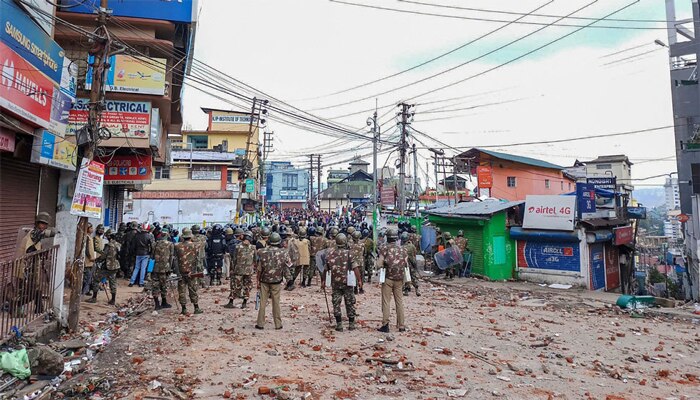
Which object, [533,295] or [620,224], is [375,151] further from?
[620,224]

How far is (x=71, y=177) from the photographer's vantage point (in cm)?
1265

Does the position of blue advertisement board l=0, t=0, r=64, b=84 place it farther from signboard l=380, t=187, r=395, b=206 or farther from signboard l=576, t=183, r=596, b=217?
signboard l=576, t=183, r=596, b=217

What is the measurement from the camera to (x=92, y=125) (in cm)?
758

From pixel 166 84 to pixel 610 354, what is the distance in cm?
1606

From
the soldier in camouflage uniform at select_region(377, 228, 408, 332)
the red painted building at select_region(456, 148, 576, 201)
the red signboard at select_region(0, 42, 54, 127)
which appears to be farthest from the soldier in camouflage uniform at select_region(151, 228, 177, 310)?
the red painted building at select_region(456, 148, 576, 201)

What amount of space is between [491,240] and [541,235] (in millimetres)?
1959

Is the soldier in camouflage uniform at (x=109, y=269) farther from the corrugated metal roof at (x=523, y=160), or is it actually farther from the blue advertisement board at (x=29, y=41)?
the corrugated metal roof at (x=523, y=160)

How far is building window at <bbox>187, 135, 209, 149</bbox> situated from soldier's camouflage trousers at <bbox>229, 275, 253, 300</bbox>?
126 ft

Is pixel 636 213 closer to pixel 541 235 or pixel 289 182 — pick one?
pixel 541 235

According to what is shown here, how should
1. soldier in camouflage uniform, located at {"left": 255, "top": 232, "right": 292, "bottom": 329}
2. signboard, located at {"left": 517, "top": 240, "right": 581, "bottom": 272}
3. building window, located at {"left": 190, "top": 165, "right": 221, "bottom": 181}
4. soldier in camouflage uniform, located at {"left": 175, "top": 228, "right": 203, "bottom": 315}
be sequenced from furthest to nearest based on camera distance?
building window, located at {"left": 190, "top": 165, "right": 221, "bottom": 181}
signboard, located at {"left": 517, "top": 240, "right": 581, "bottom": 272}
soldier in camouflage uniform, located at {"left": 175, "top": 228, "right": 203, "bottom": 315}
soldier in camouflage uniform, located at {"left": 255, "top": 232, "right": 292, "bottom": 329}

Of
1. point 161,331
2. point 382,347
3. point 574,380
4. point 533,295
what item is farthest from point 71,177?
point 533,295

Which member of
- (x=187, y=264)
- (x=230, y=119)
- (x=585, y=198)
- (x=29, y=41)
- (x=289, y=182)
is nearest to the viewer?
(x=29, y=41)

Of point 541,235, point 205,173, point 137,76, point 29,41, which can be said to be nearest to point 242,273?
point 29,41

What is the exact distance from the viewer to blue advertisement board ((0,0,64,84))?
25.7 feet
